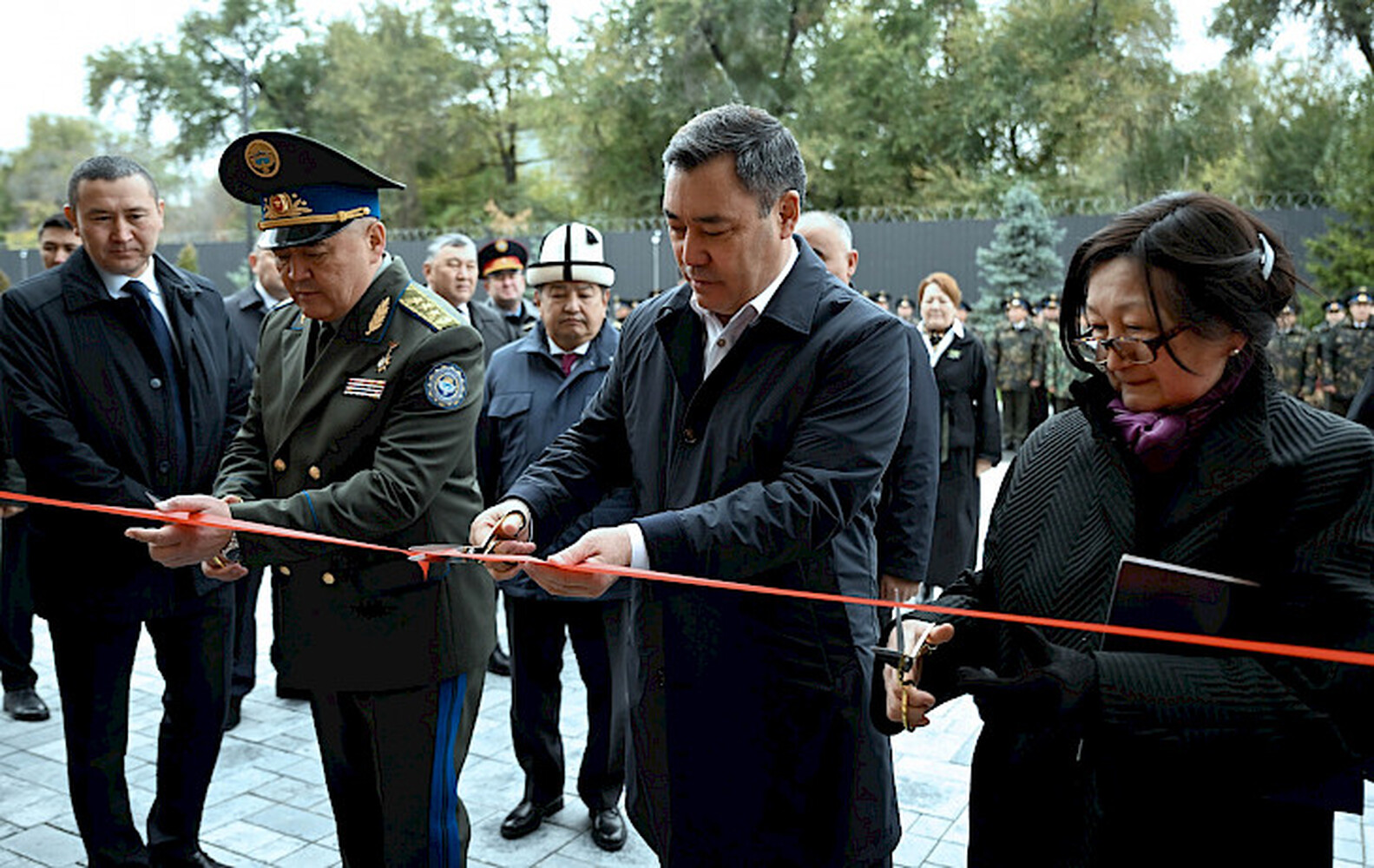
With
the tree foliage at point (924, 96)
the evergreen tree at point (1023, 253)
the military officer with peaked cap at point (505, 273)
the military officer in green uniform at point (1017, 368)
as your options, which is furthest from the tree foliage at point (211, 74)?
the military officer with peaked cap at point (505, 273)

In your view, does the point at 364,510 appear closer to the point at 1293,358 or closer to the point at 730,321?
the point at 730,321

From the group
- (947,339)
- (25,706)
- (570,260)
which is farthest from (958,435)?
(25,706)

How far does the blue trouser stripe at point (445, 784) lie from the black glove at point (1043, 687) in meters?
1.61

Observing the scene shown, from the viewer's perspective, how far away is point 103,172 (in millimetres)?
3576

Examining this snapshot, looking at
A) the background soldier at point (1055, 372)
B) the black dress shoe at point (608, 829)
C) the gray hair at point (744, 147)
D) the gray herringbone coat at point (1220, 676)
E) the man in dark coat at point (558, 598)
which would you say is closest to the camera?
the gray herringbone coat at point (1220, 676)

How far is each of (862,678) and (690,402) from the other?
26.8 inches

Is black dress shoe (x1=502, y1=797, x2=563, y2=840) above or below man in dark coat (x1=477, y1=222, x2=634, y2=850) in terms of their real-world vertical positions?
below

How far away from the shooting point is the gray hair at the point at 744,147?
2.20m

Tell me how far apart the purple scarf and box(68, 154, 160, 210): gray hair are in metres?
3.08

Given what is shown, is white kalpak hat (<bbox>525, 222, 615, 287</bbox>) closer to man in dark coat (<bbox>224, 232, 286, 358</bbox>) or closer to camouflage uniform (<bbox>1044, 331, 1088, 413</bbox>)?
man in dark coat (<bbox>224, 232, 286, 358</bbox>)

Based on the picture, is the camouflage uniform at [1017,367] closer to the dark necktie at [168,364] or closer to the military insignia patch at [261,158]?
the dark necktie at [168,364]

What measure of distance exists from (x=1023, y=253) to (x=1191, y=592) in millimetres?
21698

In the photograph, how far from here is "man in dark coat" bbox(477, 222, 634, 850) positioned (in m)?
4.02

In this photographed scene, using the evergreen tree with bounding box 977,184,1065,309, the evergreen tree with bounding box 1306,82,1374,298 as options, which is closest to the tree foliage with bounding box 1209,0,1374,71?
the evergreen tree with bounding box 1306,82,1374,298
